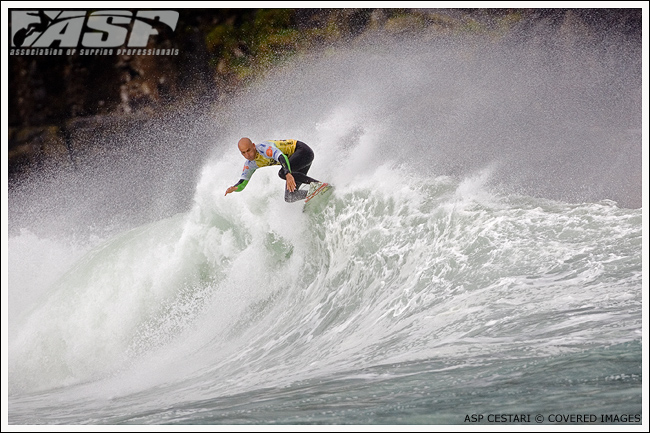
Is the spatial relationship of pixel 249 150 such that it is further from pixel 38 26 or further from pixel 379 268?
pixel 38 26

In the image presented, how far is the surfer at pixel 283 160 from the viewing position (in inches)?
155

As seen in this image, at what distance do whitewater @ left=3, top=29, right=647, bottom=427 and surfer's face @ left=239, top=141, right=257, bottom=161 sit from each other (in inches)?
26.6

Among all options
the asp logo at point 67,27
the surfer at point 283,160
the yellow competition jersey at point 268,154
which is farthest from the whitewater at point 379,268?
the asp logo at point 67,27

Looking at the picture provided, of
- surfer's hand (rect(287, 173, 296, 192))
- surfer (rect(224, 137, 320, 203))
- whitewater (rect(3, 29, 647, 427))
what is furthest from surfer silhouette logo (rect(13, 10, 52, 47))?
surfer's hand (rect(287, 173, 296, 192))

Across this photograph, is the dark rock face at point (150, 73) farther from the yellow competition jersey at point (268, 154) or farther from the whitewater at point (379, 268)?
the yellow competition jersey at point (268, 154)

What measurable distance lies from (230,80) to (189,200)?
1.78 m

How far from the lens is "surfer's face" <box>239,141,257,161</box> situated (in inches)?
154

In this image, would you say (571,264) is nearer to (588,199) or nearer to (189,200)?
(588,199)

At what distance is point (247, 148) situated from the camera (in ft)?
12.8

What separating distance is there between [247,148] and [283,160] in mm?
253

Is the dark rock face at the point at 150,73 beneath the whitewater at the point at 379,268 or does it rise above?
above

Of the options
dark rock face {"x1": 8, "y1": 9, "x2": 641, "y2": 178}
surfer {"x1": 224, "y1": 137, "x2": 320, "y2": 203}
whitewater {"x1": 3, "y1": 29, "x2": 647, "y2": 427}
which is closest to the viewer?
whitewater {"x1": 3, "y1": 29, "x2": 647, "y2": 427}

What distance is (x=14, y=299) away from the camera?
5723 millimetres

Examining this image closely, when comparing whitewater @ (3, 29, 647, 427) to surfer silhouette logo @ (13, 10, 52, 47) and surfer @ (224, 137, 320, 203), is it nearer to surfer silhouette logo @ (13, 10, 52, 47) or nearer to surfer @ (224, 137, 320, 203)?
surfer @ (224, 137, 320, 203)
